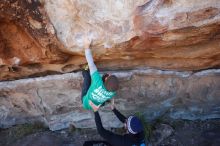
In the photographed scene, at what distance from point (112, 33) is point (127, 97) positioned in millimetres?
998

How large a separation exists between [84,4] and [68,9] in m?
0.20

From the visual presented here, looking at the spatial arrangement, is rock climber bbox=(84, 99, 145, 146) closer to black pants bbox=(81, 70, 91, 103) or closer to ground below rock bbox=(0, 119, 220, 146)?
black pants bbox=(81, 70, 91, 103)

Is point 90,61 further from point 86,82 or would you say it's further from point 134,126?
point 134,126

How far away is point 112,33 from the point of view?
3.76m

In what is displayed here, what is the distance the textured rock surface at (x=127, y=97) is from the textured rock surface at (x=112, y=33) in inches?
5.5

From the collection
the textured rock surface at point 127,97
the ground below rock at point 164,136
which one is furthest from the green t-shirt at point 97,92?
the ground below rock at point 164,136

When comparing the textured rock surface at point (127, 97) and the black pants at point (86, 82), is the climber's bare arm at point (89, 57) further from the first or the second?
the textured rock surface at point (127, 97)

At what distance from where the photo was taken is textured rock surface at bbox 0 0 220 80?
3506 mm

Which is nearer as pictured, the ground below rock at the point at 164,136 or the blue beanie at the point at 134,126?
the blue beanie at the point at 134,126

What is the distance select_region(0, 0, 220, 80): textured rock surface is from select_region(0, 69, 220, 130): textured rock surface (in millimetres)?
140

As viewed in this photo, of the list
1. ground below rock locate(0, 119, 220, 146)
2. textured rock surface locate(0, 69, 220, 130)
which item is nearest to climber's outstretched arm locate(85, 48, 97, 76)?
textured rock surface locate(0, 69, 220, 130)

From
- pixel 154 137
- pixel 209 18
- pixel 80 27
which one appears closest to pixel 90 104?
pixel 80 27

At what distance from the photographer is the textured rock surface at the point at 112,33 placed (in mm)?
3506

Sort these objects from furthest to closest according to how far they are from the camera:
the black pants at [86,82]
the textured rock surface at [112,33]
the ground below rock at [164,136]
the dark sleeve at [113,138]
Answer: the ground below rock at [164,136] → the black pants at [86,82] → the dark sleeve at [113,138] → the textured rock surface at [112,33]
